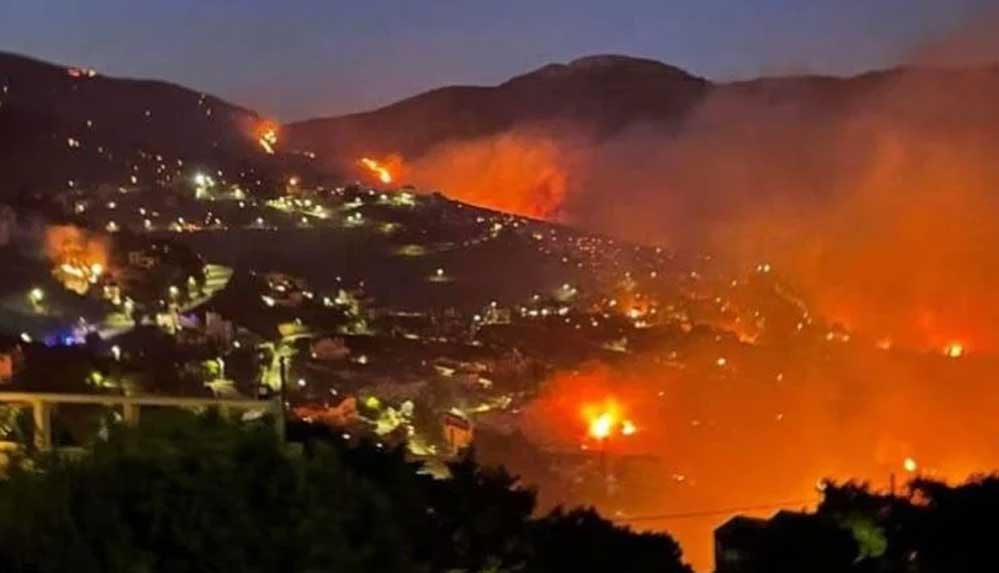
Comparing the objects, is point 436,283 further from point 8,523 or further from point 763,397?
point 8,523

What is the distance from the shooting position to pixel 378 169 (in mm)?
103562

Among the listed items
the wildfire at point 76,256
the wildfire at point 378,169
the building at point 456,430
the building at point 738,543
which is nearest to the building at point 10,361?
the building at point 456,430

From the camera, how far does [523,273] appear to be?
67.6m

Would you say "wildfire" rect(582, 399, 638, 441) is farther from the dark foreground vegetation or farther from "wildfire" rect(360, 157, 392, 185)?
"wildfire" rect(360, 157, 392, 185)

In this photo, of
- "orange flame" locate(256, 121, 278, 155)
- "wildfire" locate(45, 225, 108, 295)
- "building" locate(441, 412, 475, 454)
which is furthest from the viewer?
"orange flame" locate(256, 121, 278, 155)

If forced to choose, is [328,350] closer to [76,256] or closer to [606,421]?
[606,421]

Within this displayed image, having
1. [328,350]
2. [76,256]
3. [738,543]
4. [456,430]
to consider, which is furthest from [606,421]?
[738,543]

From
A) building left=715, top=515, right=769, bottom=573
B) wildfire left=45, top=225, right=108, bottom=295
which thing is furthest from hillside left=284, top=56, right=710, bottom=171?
building left=715, top=515, right=769, bottom=573

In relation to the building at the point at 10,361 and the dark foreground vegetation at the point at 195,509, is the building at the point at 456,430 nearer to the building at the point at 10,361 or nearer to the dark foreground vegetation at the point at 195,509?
the building at the point at 10,361

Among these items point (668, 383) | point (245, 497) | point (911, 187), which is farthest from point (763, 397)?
point (245, 497)

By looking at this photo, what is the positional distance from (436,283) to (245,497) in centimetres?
5789

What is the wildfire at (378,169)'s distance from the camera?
98.7 meters

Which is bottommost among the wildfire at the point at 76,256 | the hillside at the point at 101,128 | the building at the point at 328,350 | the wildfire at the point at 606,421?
the wildfire at the point at 606,421

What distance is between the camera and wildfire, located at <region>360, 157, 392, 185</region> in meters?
98.7
